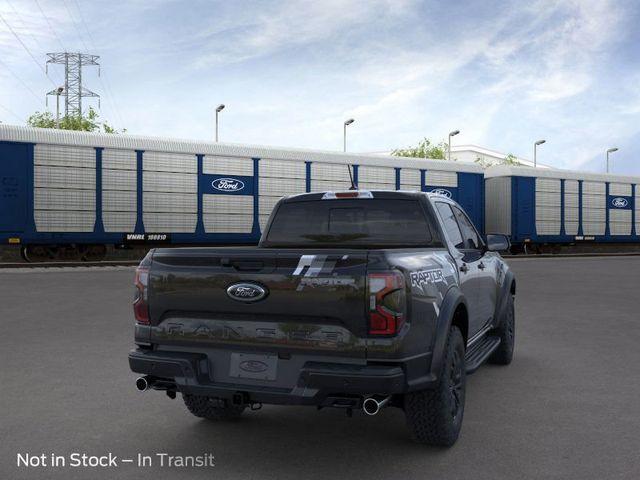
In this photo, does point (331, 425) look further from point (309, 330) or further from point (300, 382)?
point (309, 330)

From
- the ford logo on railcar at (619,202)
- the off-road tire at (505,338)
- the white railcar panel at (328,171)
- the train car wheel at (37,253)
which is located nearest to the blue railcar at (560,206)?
the ford logo on railcar at (619,202)

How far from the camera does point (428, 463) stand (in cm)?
399

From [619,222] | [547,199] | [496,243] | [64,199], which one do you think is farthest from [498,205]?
[496,243]

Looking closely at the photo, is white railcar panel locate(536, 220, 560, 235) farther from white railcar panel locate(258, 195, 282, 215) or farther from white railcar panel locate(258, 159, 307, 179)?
white railcar panel locate(258, 195, 282, 215)

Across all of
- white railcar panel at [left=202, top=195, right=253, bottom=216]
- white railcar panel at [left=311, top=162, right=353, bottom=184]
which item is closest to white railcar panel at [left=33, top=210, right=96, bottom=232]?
white railcar panel at [left=202, top=195, right=253, bottom=216]

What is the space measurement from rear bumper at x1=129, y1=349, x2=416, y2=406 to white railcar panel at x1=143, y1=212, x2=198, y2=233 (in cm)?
1887

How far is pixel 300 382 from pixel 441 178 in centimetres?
2512

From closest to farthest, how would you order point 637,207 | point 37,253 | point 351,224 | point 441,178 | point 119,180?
point 351,224 < point 37,253 < point 119,180 < point 441,178 < point 637,207

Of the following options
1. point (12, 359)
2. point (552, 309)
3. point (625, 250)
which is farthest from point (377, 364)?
point (625, 250)

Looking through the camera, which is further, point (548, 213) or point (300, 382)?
point (548, 213)

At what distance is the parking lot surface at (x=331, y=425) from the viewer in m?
3.92

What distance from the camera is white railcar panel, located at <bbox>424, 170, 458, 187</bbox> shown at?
27688 millimetres

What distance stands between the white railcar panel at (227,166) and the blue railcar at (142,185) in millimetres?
37

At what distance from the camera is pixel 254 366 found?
3.86 meters
